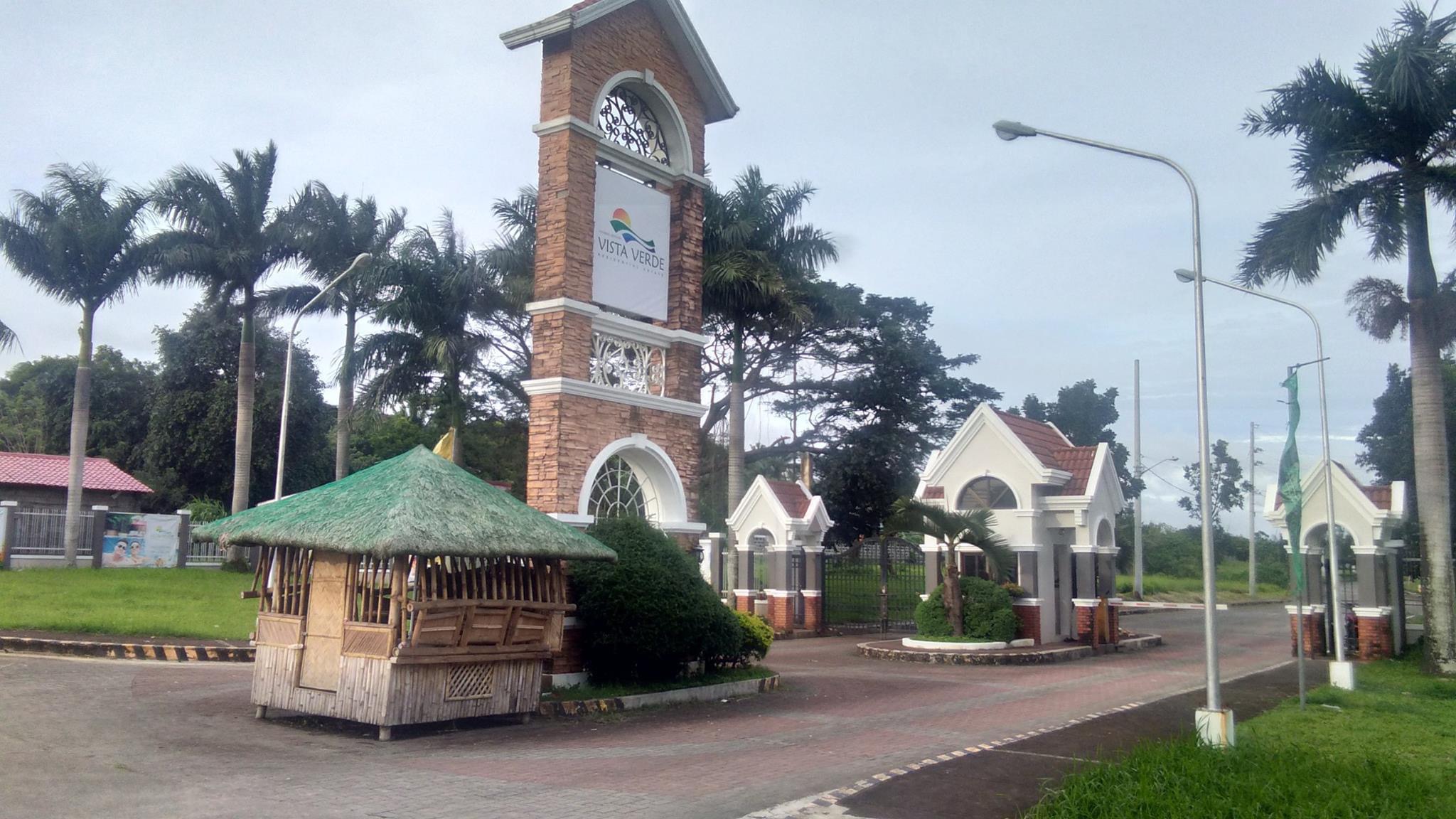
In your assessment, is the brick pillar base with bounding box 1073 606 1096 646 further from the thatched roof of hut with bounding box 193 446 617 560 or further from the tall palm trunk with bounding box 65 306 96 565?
the tall palm trunk with bounding box 65 306 96 565

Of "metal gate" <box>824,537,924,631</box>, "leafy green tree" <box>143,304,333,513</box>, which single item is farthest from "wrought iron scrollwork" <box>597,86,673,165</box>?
"leafy green tree" <box>143,304,333,513</box>

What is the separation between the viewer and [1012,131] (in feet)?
39.3

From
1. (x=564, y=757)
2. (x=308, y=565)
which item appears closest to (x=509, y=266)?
(x=308, y=565)

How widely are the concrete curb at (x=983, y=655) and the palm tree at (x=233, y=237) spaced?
18394mm

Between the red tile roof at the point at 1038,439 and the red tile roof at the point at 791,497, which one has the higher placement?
the red tile roof at the point at 1038,439

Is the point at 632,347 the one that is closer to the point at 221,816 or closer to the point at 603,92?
the point at 603,92

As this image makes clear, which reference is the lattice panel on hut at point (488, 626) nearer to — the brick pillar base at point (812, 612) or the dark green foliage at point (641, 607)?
the dark green foliage at point (641, 607)

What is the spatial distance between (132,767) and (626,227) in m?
8.76

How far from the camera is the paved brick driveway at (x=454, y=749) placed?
26.1ft

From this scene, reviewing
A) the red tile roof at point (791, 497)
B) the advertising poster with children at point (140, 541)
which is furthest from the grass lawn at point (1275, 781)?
the advertising poster with children at point (140, 541)

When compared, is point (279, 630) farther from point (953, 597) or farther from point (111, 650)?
point (953, 597)

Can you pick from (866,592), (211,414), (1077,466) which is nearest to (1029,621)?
(1077,466)

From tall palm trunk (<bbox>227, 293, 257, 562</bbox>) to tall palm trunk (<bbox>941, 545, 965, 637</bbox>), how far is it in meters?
18.7

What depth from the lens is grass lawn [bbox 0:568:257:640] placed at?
1792 cm
